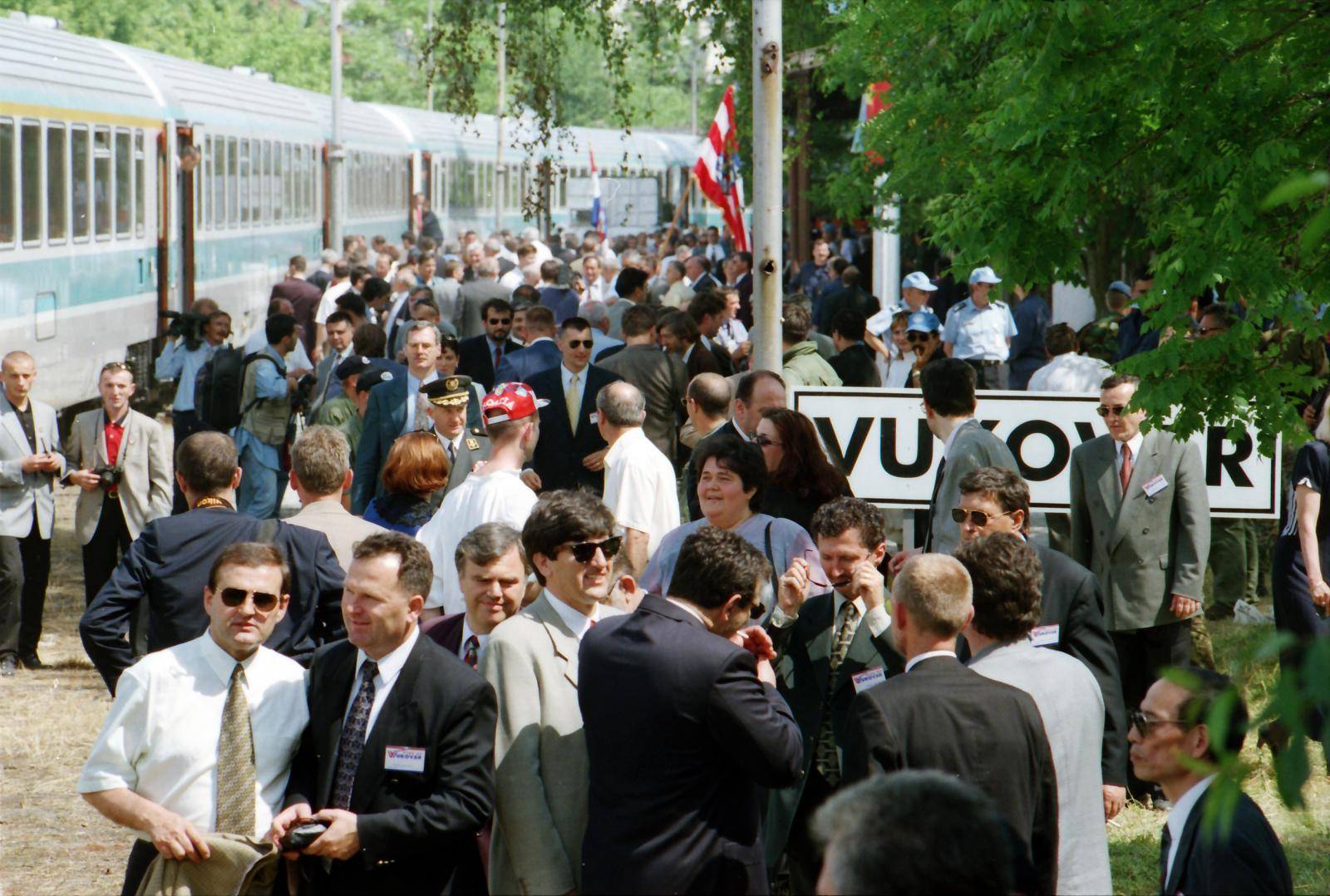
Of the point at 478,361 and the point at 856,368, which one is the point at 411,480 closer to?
the point at 478,361

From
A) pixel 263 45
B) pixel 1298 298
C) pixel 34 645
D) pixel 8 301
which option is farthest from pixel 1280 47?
pixel 263 45

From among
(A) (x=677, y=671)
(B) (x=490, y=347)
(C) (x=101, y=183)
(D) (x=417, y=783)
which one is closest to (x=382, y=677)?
(D) (x=417, y=783)

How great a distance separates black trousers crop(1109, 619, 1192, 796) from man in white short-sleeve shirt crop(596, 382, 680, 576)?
235 cm

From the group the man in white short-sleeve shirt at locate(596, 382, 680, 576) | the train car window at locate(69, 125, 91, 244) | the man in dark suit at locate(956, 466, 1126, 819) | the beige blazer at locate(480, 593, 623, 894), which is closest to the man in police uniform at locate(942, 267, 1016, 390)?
the man in white short-sleeve shirt at locate(596, 382, 680, 576)

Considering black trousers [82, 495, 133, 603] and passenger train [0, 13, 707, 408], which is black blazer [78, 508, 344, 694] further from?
passenger train [0, 13, 707, 408]

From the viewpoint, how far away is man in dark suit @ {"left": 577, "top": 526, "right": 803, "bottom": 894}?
4.39m

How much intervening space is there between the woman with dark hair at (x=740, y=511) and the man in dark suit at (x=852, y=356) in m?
5.67

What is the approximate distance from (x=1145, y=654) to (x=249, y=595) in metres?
5.23

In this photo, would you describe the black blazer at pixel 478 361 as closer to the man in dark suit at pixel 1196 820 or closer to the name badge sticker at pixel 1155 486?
the name badge sticker at pixel 1155 486

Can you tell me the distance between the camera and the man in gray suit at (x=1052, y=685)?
4.81 meters

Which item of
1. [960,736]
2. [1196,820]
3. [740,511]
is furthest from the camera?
[740,511]

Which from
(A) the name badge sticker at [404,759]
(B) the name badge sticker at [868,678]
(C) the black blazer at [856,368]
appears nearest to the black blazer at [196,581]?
(A) the name badge sticker at [404,759]

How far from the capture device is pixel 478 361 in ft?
40.7

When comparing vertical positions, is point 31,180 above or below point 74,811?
above
